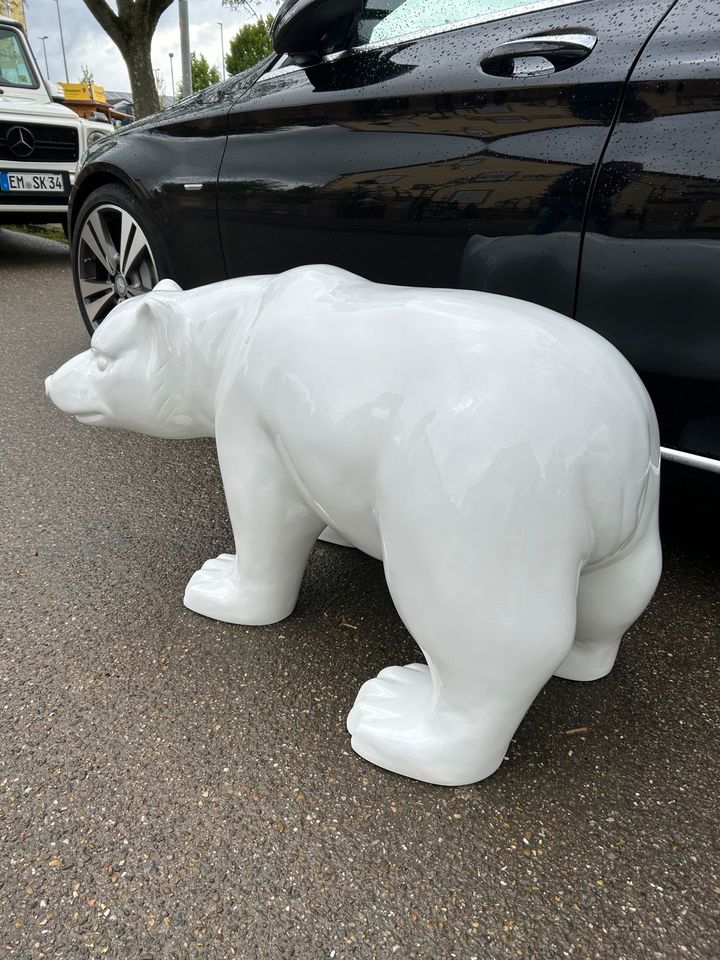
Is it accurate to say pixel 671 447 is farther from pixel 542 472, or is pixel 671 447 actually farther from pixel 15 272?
pixel 15 272

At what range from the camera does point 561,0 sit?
193 cm

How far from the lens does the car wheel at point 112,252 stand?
323 cm

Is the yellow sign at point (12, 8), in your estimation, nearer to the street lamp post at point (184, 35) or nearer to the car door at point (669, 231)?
the street lamp post at point (184, 35)

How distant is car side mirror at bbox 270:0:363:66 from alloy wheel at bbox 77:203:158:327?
124cm

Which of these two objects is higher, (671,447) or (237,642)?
(671,447)

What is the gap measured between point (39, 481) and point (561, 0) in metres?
2.26

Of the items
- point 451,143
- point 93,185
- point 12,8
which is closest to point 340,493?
point 451,143

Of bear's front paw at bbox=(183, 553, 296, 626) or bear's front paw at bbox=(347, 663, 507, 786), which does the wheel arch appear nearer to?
bear's front paw at bbox=(183, 553, 296, 626)

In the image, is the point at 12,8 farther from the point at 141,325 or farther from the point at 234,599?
the point at 234,599

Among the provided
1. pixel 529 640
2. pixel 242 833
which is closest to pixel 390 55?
pixel 529 640

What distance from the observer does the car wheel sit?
10.6 feet

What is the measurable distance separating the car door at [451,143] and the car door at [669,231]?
6 cm

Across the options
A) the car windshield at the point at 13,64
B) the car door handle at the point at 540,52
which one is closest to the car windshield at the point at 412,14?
the car door handle at the point at 540,52

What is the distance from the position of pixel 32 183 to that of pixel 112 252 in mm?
3888
